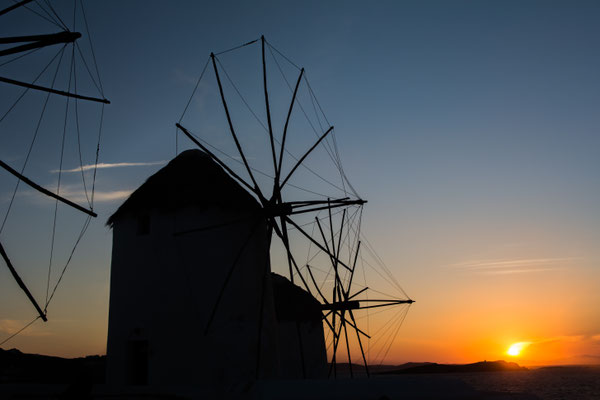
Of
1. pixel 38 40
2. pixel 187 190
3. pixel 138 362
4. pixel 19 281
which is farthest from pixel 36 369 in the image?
pixel 38 40

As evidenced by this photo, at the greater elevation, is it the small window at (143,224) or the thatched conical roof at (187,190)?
the thatched conical roof at (187,190)

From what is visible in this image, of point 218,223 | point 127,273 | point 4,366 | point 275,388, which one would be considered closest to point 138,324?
point 127,273

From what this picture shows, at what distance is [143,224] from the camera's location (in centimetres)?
1567

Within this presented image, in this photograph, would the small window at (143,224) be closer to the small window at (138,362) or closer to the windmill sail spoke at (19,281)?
the small window at (138,362)

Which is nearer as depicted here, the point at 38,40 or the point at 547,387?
the point at 38,40

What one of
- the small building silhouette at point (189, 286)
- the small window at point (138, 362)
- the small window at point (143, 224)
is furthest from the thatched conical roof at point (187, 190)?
the small window at point (138, 362)

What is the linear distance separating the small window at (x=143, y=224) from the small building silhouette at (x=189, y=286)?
0.03 meters

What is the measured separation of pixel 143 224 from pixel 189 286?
273 centimetres

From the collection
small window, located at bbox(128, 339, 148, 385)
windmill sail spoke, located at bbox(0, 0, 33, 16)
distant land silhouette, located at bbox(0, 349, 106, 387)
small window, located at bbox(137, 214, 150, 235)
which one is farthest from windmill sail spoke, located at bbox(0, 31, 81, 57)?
distant land silhouette, located at bbox(0, 349, 106, 387)

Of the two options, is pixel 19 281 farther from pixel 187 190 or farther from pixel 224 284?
pixel 187 190

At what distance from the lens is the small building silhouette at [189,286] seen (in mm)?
14078

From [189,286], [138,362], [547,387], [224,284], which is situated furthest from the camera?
[547,387]

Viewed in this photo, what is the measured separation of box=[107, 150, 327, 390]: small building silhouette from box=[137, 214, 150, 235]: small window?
0.03 metres

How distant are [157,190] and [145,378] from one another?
5750mm
